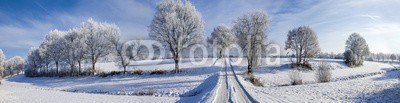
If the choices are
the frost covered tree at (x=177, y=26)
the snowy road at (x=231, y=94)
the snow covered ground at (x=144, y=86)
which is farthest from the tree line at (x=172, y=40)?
the snowy road at (x=231, y=94)

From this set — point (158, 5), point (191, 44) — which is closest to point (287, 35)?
point (191, 44)

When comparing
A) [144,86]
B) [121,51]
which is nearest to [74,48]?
[121,51]

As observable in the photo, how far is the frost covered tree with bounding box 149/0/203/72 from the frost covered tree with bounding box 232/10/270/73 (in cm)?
662

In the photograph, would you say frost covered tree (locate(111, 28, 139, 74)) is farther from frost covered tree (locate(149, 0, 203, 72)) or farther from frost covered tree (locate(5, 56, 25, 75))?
frost covered tree (locate(5, 56, 25, 75))

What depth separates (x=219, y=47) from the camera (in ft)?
305

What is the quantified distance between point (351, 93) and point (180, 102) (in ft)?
41.4

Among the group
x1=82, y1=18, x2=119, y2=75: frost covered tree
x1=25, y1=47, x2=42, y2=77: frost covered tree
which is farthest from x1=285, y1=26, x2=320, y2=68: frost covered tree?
x1=25, y1=47, x2=42, y2=77: frost covered tree

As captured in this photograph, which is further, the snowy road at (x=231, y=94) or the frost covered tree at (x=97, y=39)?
the frost covered tree at (x=97, y=39)

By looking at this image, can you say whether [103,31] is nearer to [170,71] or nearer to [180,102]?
[170,71]

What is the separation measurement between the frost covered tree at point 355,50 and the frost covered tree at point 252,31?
4477 cm

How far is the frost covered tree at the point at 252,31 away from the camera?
44625 mm

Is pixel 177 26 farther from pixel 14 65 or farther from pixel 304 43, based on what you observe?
pixel 14 65

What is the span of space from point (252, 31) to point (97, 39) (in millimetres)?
31435

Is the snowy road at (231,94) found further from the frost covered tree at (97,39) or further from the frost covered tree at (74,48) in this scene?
the frost covered tree at (74,48)
